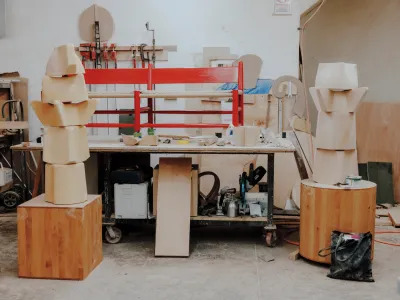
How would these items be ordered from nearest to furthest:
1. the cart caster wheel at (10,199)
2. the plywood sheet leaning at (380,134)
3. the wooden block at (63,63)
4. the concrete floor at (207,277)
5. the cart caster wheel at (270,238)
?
the concrete floor at (207,277), the wooden block at (63,63), the cart caster wheel at (270,238), the cart caster wheel at (10,199), the plywood sheet leaning at (380,134)

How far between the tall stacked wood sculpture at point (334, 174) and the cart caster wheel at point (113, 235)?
61.1 inches

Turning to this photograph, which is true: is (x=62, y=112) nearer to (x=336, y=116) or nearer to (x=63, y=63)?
(x=63, y=63)

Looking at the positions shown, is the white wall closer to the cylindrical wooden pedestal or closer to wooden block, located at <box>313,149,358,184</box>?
wooden block, located at <box>313,149,358,184</box>

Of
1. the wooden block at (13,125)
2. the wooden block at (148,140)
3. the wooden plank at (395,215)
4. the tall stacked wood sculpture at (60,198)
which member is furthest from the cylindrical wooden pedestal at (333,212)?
the wooden block at (13,125)

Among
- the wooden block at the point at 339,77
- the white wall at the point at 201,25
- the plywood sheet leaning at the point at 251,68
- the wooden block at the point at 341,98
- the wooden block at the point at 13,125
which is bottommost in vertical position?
the wooden block at the point at 13,125

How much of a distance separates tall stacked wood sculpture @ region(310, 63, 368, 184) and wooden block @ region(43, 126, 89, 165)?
5.60 ft

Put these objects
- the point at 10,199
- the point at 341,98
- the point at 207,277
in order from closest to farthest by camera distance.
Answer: the point at 207,277, the point at 341,98, the point at 10,199

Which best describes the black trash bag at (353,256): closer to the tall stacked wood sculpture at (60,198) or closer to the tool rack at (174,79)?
the tool rack at (174,79)

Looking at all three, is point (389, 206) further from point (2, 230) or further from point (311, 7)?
point (2, 230)

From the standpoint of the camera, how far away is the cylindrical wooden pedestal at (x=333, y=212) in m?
3.50

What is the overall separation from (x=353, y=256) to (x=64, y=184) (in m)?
1.99

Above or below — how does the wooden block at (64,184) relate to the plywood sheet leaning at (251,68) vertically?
below

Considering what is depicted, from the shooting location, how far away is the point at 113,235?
4242 mm

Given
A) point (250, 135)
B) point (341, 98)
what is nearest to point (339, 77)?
point (341, 98)
